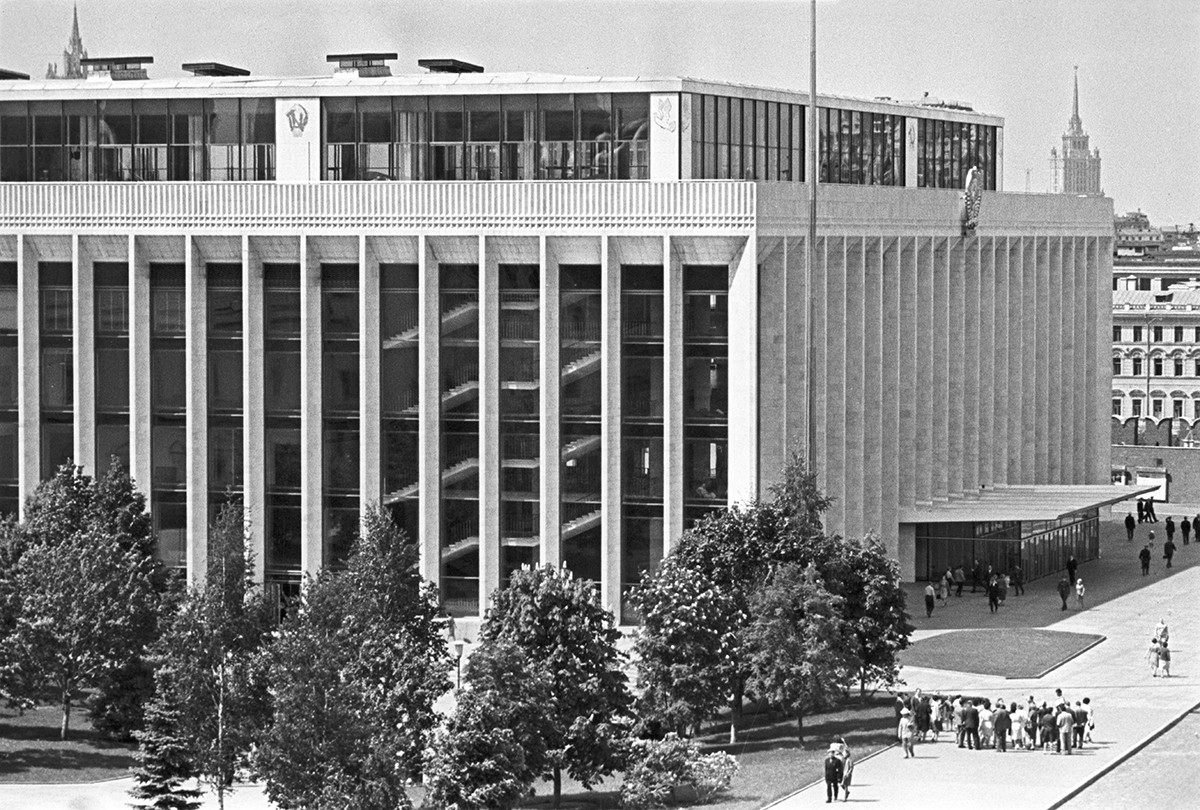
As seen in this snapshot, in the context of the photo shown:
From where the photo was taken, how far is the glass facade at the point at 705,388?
88.2 metres

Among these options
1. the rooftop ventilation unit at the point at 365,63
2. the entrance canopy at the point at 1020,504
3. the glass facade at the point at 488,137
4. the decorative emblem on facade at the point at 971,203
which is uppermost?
the rooftop ventilation unit at the point at 365,63

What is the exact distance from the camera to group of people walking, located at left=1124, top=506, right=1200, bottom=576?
343ft

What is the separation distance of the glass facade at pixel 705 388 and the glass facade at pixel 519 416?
4963 mm

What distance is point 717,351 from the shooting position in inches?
3479

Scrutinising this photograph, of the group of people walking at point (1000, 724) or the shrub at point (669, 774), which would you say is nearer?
the shrub at point (669, 774)

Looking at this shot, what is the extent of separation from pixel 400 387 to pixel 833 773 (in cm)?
3292

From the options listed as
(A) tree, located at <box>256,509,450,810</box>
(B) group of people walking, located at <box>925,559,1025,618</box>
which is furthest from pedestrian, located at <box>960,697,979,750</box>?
(B) group of people walking, located at <box>925,559,1025,618</box>

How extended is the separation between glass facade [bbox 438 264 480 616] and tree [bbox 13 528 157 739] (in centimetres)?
1891

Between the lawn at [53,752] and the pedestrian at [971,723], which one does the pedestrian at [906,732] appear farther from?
the lawn at [53,752]

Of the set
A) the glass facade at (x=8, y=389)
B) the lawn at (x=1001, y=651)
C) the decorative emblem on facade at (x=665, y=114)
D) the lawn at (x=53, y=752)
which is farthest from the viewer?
the glass facade at (x=8, y=389)

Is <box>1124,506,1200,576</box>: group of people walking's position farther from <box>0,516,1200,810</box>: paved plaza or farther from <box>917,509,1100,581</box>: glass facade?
<box>0,516,1200,810</box>: paved plaza

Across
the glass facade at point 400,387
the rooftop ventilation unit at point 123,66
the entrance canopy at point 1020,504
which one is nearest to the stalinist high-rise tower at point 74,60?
the rooftop ventilation unit at point 123,66

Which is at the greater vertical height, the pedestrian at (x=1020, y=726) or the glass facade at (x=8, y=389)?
the glass facade at (x=8, y=389)

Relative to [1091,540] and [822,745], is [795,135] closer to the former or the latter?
[1091,540]
